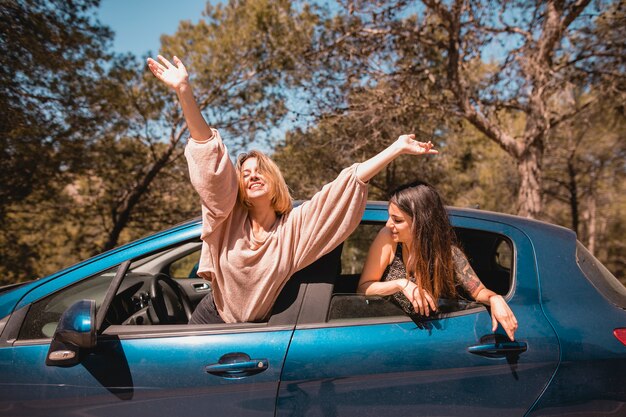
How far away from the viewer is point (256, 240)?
2.10 m

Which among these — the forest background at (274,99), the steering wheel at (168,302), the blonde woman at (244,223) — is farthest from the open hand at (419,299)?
the forest background at (274,99)

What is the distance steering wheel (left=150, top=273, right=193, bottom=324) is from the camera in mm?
2586

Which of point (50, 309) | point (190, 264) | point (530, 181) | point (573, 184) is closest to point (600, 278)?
point (50, 309)

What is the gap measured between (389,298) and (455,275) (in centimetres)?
36

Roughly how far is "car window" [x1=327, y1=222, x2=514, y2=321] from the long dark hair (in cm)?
10

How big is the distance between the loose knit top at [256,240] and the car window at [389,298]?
0.26 m

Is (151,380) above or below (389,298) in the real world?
below

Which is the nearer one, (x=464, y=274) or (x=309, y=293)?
(x=309, y=293)

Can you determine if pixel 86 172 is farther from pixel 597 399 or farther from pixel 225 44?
pixel 597 399

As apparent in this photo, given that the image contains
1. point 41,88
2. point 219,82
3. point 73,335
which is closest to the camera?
point 73,335

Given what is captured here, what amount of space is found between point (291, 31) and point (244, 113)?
7.65 ft

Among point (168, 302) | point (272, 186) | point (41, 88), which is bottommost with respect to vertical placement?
point (168, 302)

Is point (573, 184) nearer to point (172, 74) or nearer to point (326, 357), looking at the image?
point (326, 357)

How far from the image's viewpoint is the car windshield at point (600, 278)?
2.12m
